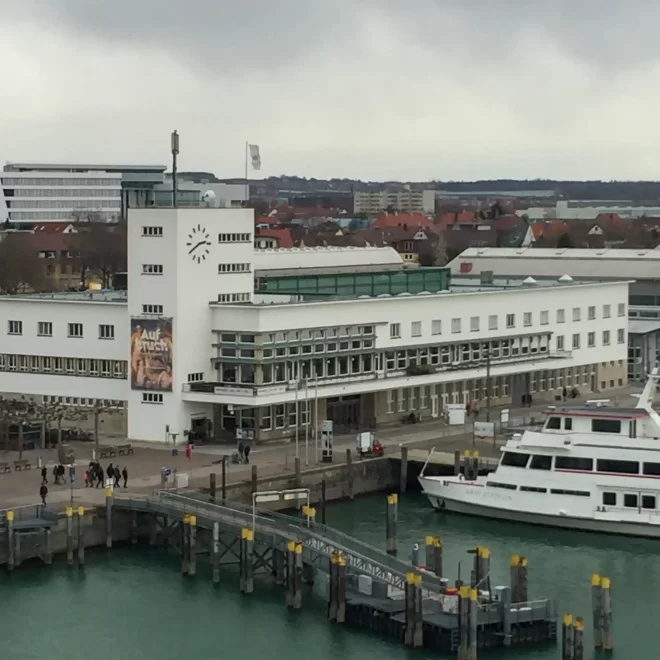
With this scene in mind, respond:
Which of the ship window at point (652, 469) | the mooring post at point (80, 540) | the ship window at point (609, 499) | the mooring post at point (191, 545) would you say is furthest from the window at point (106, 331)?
the ship window at point (652, 469)

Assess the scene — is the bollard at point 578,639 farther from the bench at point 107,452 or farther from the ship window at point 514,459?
the bench at point 107,452

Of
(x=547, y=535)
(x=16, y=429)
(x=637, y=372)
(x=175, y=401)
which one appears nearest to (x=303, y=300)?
(x=175, y=401)

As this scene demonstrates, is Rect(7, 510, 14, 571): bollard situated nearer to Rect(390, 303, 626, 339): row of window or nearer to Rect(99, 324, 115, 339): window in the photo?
Rect(99, 324, 115, 339): window

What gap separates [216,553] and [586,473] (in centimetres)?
1162

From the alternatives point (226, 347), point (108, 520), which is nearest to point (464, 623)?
point (108, 520)

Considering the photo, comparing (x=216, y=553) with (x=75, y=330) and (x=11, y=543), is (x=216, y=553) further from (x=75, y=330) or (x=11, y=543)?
(x=75, y=330)

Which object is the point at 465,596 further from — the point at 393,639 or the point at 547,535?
the point at 547,535

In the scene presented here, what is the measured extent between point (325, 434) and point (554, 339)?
61.5ft

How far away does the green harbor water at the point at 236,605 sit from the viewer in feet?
128

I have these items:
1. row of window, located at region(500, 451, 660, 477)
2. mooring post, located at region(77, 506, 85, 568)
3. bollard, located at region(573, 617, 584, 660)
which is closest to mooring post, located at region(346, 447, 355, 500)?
row of window, located at region(500, 451, 660, 477)

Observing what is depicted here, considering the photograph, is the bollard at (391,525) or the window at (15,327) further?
the window at (15,327)

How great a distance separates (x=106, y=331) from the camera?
203 feet

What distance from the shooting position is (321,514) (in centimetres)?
5259

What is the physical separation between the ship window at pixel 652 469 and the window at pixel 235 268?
17.0 metres
